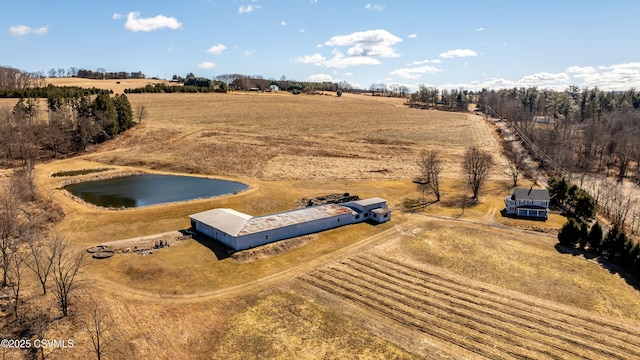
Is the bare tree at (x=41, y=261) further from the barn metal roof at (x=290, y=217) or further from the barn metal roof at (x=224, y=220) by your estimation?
the barn metal roof at (x=290, y=217)

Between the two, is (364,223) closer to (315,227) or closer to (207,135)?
(315,227)

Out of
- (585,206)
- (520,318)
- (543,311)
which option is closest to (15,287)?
(520,318)

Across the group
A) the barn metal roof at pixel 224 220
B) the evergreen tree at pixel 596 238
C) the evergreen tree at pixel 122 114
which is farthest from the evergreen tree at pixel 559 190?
the evergreen tree at pixel 122 114

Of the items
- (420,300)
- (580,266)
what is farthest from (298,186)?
(580,266)

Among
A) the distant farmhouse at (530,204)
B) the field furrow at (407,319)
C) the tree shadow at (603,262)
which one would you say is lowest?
the field furrow at (407,319)

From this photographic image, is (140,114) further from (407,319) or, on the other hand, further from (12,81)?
(407,319)

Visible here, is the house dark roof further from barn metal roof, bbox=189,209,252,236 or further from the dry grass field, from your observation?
barn metal roof, bbox=189,209,252,236
